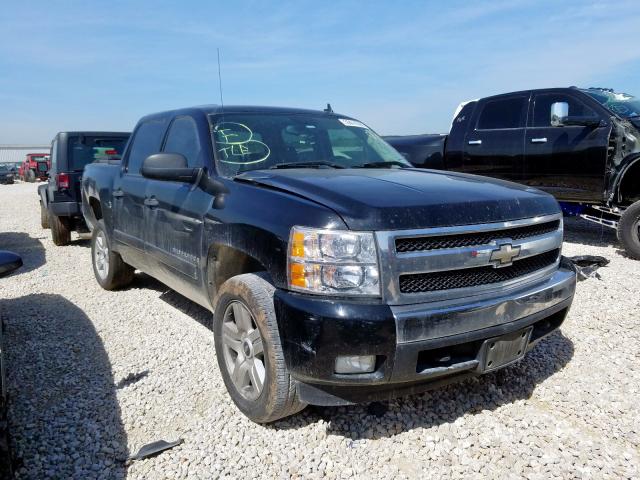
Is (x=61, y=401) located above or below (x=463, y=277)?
below

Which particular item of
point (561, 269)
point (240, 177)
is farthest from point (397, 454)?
point (240, 177)

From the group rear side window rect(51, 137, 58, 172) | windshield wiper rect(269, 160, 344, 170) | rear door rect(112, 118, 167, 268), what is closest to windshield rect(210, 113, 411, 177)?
windshield wiper rect(269, 160, 344, 170)

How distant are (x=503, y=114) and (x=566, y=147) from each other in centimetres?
116

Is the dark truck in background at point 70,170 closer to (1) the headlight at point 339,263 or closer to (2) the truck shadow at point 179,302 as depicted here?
(2) the truck shadow at point 179,302

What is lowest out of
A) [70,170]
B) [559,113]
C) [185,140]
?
[70,170]

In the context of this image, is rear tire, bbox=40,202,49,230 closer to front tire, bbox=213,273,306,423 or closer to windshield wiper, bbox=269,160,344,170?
windshield wiper, bbox=269,160,344,170

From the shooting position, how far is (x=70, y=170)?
320 inches

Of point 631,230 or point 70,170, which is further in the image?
point 70,170

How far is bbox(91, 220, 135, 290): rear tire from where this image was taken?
5227 mm

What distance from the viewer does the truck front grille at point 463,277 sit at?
2.26 metres

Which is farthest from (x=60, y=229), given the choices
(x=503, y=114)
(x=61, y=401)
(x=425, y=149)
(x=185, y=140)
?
(x=503, y=114)

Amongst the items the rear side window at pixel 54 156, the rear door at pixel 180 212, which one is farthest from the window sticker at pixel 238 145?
the rear side window at pixel 54 156

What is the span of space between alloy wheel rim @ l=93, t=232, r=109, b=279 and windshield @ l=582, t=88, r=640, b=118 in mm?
6519

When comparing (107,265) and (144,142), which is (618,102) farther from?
(107,265)
